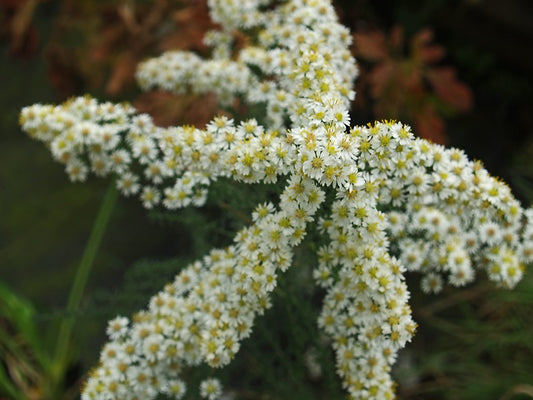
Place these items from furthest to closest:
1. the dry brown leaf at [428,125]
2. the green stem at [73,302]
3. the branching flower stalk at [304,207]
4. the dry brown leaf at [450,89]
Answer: the dry brown leaf at [450,89] → the dry brown leaf at [428,125] → the green stem at [73,302] → the branching flower stalk at [304,207]

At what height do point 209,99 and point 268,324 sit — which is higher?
point 209,99

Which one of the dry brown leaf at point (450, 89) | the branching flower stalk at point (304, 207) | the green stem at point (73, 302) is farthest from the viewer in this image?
the dry brown leaf at point (450, 89)

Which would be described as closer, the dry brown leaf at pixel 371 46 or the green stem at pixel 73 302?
the green stem at pixel 73 302

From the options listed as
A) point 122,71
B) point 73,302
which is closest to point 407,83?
point 122,71

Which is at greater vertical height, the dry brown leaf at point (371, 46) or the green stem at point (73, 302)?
the dry brown leaf at point (371, 46)

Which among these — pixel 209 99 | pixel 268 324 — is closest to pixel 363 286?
pixel 268 324

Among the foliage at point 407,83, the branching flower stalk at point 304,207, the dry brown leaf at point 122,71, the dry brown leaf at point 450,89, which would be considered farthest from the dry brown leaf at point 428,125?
the dry brown leaf at point 122,71

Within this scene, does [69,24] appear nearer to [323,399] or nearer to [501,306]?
[323,399]

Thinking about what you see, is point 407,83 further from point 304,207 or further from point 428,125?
point 304,207

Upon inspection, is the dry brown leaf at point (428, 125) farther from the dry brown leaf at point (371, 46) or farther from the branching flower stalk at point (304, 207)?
the branching flower stalk at point (304, 207)
